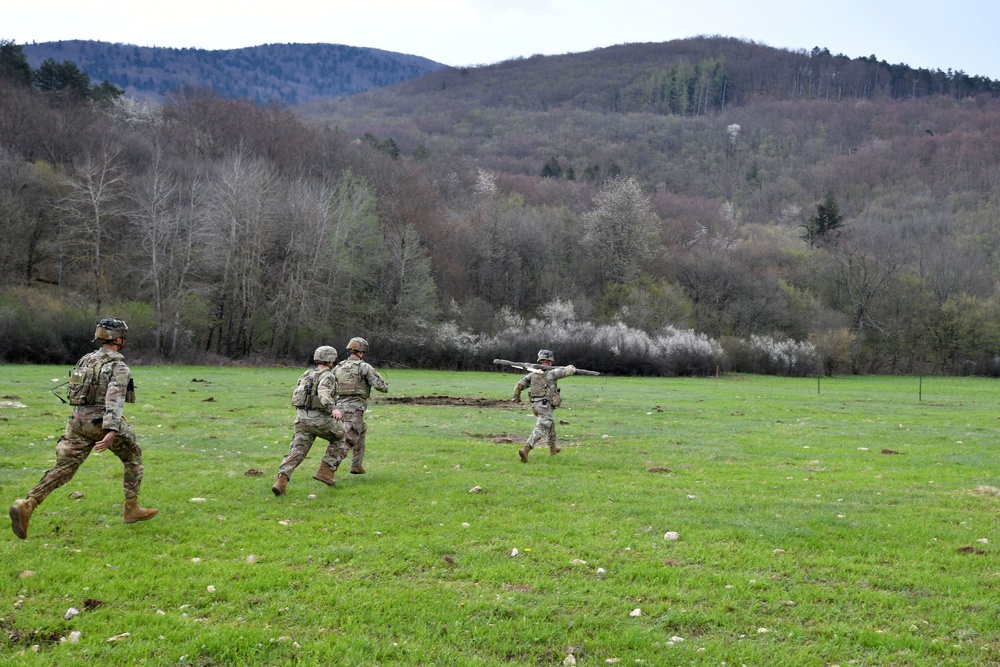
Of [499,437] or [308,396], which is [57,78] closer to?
[499,437]

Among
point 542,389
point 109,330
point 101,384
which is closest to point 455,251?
point 542,389

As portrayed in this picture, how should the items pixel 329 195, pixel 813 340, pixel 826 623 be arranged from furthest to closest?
pixel 813 340, pixel 329 195, pixel 826 623

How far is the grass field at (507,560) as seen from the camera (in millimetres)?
6867

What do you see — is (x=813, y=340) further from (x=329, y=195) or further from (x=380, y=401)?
(x=380, y=401)

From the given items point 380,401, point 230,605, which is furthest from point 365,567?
point 380,401

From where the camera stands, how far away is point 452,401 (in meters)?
33.4

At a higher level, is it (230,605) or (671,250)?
(671,250)

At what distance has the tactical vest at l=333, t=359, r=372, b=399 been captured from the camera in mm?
14656

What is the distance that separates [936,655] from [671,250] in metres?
90.8

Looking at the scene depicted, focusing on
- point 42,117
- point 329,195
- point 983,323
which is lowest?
point 983,323

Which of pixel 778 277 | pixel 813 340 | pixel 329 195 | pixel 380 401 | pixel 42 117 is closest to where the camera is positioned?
pixel 380 401

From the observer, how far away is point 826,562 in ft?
31.0

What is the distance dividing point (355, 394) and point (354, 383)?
22 centimetres

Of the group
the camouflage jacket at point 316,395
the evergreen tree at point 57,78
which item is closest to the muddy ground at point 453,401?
the camouflage jacket at point 316,395
